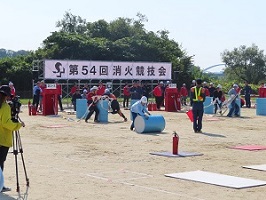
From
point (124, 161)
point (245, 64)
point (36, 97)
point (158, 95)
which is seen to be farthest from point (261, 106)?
point (245, 64)

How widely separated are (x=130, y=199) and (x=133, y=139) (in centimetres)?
959

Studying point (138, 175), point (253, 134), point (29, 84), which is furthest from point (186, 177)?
point (29, 84)

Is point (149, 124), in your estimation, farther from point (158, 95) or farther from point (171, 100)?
point (158, 95)

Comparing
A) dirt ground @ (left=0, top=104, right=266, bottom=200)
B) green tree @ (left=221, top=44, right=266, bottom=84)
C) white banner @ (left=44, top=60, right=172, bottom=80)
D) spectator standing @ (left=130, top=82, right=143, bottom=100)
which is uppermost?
green tree @ (left=221, top=44, right=266, bottom=84)

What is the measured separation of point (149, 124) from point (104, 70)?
783 inches

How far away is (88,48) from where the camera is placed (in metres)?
59.4

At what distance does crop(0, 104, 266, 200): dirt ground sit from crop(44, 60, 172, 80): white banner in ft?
43.9

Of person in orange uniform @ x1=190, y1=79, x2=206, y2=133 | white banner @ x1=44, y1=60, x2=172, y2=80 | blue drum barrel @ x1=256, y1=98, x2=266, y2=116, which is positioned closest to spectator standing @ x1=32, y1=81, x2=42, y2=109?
white banner @ x1=44, y1=60, x2=172, y2=80

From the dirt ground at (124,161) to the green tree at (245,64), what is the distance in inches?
2627

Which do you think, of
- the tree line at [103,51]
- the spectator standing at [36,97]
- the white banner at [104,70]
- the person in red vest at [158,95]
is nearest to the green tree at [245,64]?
the tree line at [103,51]

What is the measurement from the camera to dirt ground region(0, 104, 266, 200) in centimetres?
1040

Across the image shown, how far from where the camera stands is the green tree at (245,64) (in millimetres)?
90250

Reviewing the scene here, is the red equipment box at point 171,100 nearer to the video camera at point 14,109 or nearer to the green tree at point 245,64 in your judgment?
the video camera at point 14,109

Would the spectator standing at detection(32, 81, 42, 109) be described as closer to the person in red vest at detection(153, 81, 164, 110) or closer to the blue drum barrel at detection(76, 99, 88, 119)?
the blue drum barrel at detection(76, 99, 88, 119)
